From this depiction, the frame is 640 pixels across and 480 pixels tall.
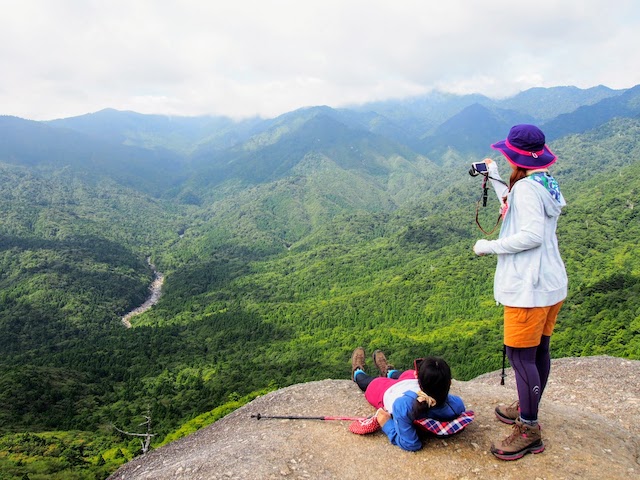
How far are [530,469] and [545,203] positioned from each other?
3.76m

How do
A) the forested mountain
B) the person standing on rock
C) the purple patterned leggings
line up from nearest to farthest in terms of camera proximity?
the person standing on rock
the purple patterned leggings
the forested mountain

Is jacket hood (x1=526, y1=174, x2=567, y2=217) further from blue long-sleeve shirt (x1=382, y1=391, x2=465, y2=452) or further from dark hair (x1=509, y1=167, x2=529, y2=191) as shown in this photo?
blue long-sleeve shirt (x1=382, y1=391, x2=465, y2=452)

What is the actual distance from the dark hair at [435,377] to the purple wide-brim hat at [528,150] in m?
3.08

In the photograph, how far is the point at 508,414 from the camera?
23.8 ft

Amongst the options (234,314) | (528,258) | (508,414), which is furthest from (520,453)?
(234,314)

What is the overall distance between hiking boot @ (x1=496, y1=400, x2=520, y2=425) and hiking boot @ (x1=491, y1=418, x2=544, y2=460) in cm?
94

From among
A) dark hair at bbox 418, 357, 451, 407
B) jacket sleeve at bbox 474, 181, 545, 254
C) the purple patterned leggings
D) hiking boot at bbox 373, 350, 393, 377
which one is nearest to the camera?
jacket sleeve at bbox 474, 181, 545, 254

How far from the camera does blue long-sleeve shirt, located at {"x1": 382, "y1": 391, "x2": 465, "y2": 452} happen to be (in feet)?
21.3

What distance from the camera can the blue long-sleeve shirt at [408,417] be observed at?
649 cm

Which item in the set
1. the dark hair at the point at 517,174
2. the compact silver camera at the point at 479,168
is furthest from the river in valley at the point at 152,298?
the dark hair at the point at 517,174

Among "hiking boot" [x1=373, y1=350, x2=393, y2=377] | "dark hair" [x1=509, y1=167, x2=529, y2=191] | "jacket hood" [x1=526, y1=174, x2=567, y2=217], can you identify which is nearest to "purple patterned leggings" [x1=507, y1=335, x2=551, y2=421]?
"jacket hood" [x1=526, y1=174, x2=567, y2=217]

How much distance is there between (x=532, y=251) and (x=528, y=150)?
137cm

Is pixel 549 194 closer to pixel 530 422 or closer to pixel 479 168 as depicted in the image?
pixel 479 168

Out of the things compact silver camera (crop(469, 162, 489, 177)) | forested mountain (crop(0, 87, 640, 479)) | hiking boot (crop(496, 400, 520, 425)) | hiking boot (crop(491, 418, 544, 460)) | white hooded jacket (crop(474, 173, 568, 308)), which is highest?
compact silver camera (crop(469, 162, 489, 177))
